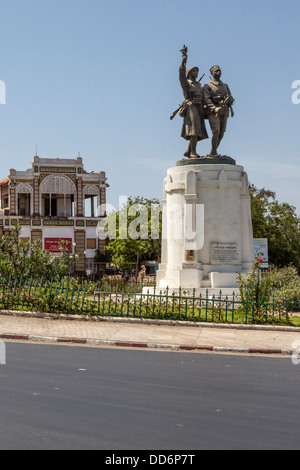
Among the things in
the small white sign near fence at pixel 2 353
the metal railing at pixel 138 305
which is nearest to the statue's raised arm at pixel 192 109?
the metal railing at pixel 138 305

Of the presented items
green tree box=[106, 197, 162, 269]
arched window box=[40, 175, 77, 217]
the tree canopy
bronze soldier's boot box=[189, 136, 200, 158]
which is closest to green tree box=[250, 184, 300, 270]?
the tree canopy

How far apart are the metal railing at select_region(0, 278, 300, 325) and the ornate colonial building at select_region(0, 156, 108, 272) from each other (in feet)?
134

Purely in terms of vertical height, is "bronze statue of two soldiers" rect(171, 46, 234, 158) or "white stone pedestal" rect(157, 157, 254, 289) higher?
"bronze statue of two soldiers" rect(171, 46, 234, 158)

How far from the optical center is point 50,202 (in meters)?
61.6

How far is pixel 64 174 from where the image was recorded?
59969 millimetres

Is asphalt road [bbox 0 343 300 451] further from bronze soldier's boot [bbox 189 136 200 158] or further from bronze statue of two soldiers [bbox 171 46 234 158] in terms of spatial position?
bronze statue of two soldiers [bbox 171 46 234 158]

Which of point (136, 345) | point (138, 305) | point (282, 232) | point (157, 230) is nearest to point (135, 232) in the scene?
point (157, 230)

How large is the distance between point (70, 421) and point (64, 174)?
2122 inches

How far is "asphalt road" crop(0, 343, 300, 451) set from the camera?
258 inches

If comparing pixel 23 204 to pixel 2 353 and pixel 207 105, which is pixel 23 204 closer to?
pixel 207 105

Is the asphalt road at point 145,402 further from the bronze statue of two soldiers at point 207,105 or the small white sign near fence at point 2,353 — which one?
the bronze statue of two soldiers at point 207,105

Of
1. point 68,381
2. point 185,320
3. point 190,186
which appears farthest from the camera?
point 190,186
